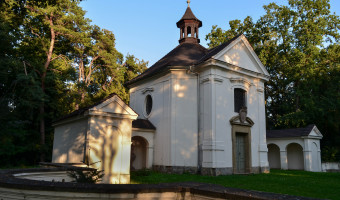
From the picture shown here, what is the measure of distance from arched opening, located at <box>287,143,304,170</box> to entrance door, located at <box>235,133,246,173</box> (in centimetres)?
975

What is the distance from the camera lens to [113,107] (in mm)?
13234

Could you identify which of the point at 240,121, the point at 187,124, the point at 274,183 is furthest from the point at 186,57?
the point at 274,183

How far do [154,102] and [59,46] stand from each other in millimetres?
16942

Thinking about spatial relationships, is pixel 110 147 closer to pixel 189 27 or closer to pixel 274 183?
pixel 274 183

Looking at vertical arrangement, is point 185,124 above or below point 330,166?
above

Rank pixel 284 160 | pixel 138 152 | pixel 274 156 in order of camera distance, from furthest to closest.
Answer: pixel 274 156 → pixel 284 160 → pixel 138 152

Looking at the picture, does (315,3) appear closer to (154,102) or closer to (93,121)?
(154,102)

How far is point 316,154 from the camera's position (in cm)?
2291

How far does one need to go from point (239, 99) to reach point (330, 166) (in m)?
13.6

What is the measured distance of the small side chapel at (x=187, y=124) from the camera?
522 inches

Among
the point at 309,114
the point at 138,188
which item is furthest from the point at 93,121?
the point at 309,114

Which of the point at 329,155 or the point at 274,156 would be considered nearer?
the point at 329,155

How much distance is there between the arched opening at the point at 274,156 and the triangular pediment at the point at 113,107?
17371 mm

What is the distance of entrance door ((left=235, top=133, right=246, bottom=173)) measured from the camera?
16655mm
